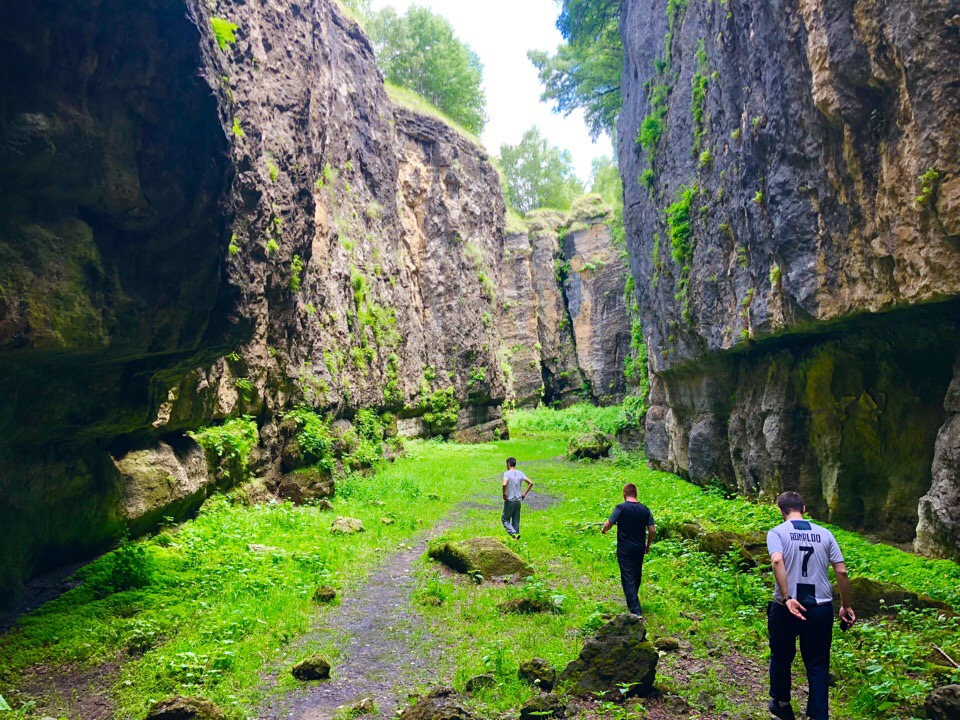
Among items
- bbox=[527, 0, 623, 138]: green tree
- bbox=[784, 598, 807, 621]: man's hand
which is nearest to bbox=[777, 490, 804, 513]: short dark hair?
Answer: bbox=[784, 598, 807, 621]: man's hand

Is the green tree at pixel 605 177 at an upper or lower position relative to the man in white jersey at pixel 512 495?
upper

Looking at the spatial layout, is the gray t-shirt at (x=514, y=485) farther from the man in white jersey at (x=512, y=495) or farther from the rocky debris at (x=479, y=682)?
the rocky debris at (x=479, y=682)

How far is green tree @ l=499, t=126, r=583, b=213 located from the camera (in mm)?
64250

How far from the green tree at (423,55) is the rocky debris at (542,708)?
149 ft

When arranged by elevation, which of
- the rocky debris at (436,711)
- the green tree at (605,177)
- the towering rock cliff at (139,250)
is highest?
the green tree at (605,177)

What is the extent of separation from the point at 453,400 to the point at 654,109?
753 inches

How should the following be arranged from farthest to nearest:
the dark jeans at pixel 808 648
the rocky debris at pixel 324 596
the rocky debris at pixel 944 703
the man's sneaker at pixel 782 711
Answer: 1. the rocky debris at pixel 324 596
2. the man's sneaker at pixel 782 711
3. the dark jeans at pixel 808 648
4. the rocky debris at pixel 944 703

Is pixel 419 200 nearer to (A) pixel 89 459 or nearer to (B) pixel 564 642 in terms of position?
(A) pixel 89 459

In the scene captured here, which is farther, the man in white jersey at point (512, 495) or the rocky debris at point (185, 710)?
the man in white jersey at point (512, 495)

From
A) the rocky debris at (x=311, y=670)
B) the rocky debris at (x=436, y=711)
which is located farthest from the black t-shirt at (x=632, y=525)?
the rocky debris at (x=311, y=670)

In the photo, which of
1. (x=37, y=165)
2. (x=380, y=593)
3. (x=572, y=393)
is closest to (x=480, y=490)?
(x=380, y=593)

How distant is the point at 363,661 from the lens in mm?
7211

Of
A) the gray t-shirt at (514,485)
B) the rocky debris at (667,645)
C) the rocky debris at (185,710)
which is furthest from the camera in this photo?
the gray t-shirt at (514,485)

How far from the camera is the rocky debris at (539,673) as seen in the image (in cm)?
627
